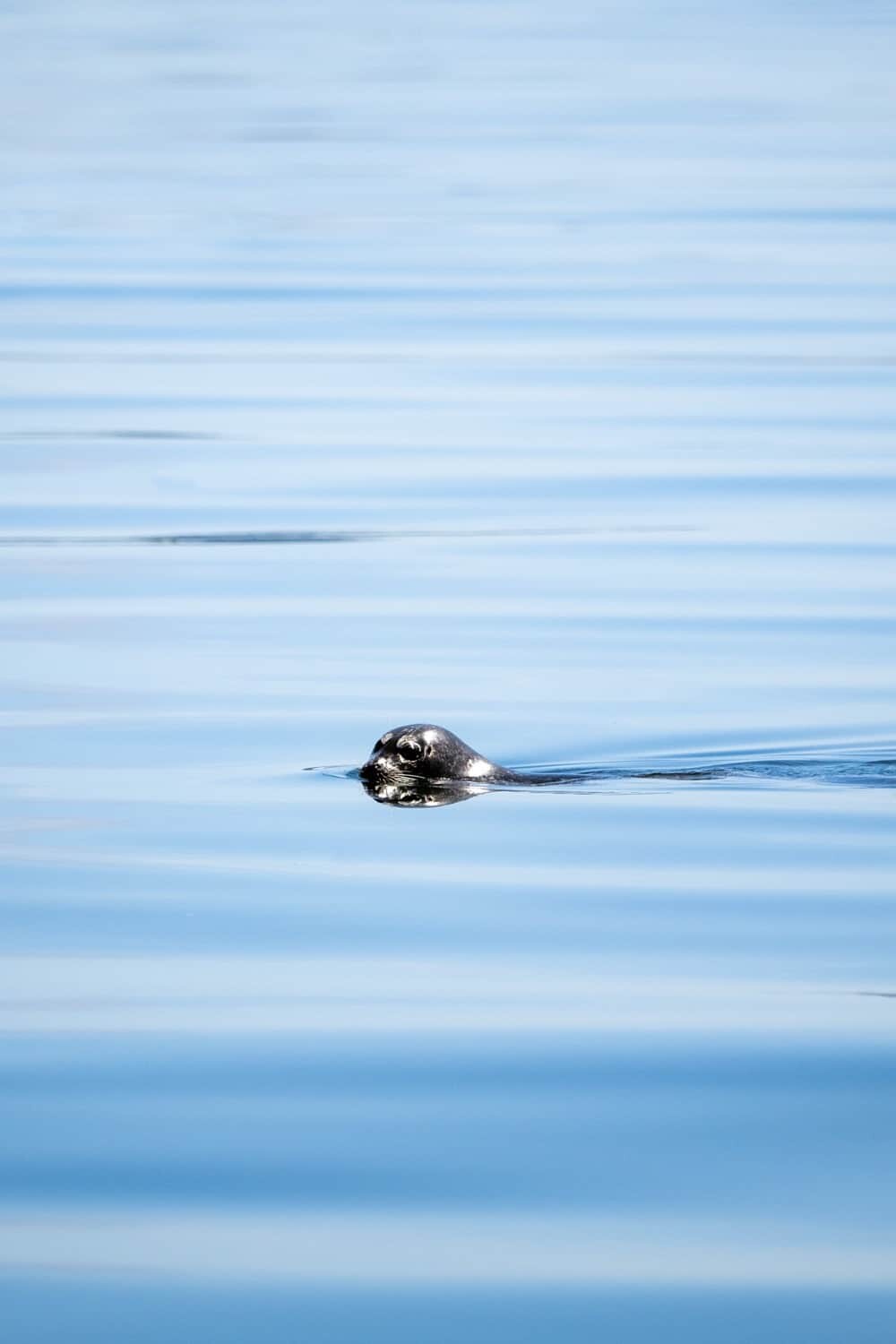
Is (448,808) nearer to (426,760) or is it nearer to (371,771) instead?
(426,760)

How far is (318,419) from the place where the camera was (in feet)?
81.7

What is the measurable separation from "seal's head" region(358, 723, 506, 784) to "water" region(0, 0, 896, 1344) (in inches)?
9.9

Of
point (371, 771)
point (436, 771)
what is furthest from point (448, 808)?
point (371, 771)

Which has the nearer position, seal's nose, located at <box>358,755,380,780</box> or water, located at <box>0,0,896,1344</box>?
water, located at <box>0,0,896,1344</box>

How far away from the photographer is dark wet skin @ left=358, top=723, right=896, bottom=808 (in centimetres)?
1238

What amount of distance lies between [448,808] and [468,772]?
1.56ft

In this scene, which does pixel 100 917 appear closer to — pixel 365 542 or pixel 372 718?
pixel 372 718

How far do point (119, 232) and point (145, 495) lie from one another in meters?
19.2

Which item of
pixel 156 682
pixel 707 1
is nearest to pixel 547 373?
pixel 156 682

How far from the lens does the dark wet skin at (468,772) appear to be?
12383 mm

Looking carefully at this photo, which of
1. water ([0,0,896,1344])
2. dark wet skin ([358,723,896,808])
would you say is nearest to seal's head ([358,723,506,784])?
dark wet skin ([358,723,896,808])

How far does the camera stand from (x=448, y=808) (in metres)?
12.1

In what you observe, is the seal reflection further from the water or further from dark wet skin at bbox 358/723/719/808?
the water

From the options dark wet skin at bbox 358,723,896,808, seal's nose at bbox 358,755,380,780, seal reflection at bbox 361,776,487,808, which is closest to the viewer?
seal reflection at bbox 361,776,487,808
